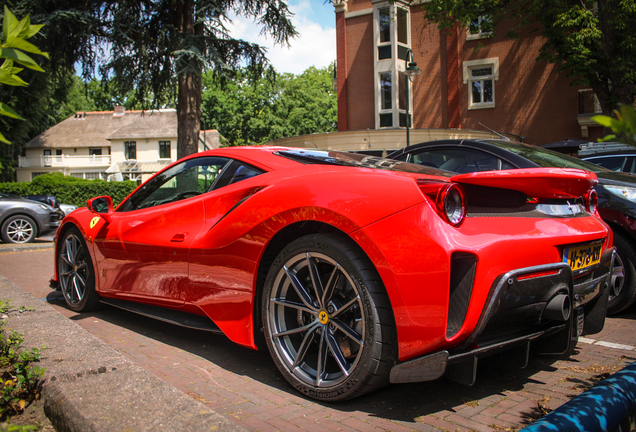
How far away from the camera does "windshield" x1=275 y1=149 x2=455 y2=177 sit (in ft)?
9.00

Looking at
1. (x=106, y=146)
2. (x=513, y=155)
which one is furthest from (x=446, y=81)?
(x=106, y=146)

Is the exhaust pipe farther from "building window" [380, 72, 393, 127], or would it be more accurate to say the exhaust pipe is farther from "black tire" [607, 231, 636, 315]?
"building window" [380, 72, 393, 127]

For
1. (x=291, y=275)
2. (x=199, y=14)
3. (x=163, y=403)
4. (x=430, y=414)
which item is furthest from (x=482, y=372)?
(x=199, y=14)

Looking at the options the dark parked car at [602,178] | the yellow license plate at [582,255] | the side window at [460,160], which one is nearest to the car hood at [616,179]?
the dark parked car at [602,178]

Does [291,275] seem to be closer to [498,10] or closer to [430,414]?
[430,414]

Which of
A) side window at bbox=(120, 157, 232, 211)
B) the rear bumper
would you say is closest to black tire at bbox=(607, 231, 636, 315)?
the rear bumper

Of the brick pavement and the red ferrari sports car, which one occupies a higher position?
the red ferrari sports car

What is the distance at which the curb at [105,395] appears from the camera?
75.2 inches

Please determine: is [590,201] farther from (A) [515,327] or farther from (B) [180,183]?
(B) [180,183]

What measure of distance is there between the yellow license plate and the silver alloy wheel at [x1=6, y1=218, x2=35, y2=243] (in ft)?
40.8

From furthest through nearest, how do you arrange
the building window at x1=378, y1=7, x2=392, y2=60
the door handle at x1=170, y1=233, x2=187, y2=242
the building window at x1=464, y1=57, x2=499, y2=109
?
1. the building window at x1=378, y1=7, x2=392, y2=60
2. the building window at x1=464, y1=57, x2=499, y2=109
3. the door handle at x1=170, y1=233, x2=187, y2=242

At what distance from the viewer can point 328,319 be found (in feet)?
8.02

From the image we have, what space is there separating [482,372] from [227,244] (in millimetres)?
1688

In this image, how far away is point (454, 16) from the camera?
16203mm
